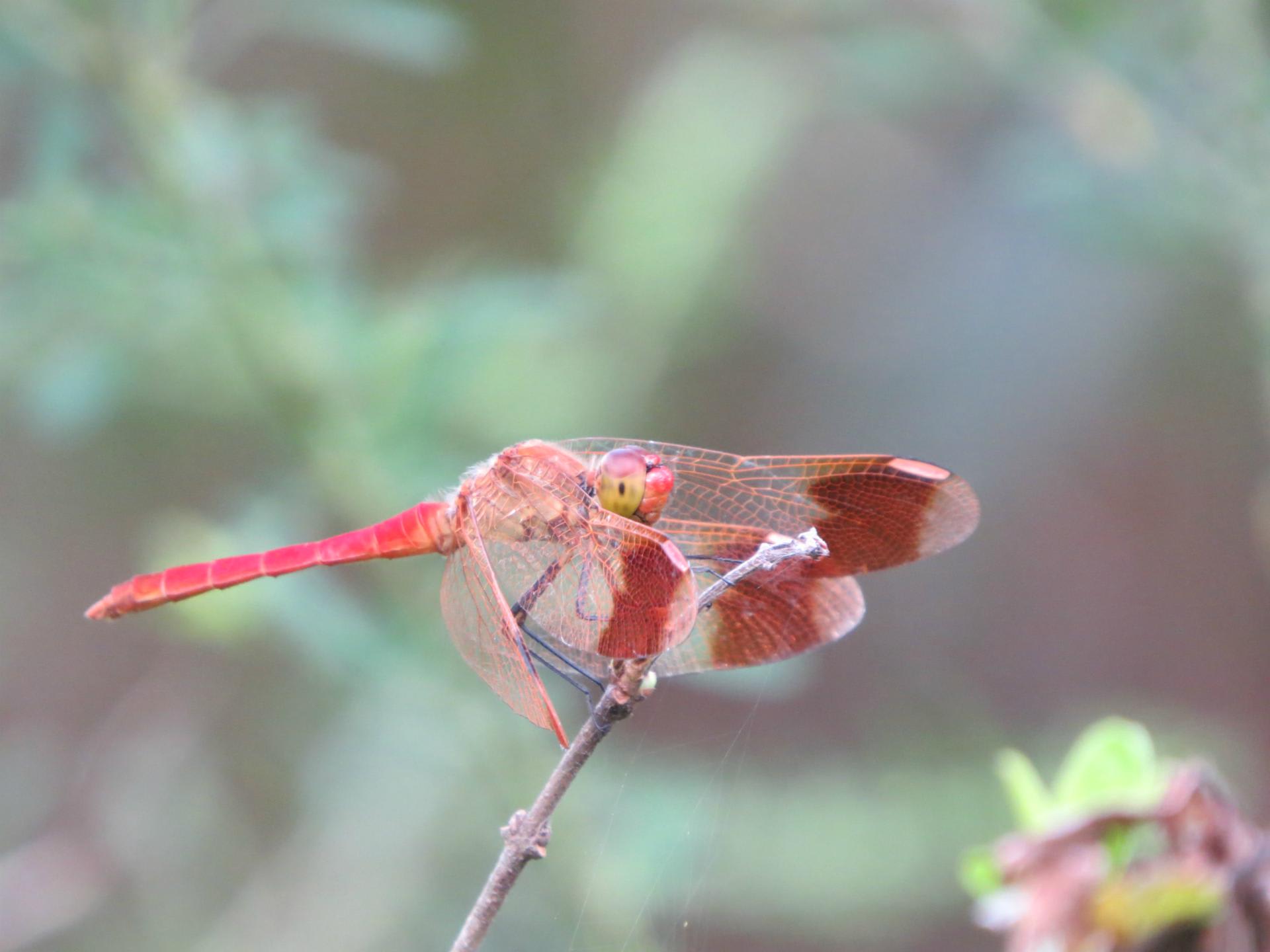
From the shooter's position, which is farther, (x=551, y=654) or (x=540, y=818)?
(x=551, y=654)

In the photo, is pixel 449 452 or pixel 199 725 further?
pixel 199 725

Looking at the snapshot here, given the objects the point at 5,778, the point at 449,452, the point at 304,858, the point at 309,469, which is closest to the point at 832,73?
the point at 449,452

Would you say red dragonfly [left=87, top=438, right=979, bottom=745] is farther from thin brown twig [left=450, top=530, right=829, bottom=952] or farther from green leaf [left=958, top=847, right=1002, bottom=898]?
green leaf [left=958, top=847, right=1002, bottom=898]

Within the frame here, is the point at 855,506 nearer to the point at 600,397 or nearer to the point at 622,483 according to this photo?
the point at 622,483

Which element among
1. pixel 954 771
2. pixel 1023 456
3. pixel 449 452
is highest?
pixel 1023 456

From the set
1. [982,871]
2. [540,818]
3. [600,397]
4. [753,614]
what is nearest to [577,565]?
[753,614]

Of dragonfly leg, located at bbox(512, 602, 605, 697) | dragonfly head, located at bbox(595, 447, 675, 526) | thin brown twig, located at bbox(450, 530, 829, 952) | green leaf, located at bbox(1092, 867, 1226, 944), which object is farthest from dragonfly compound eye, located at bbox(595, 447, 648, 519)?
green leaf, located at bbox(1092, 867, 1226, 944)

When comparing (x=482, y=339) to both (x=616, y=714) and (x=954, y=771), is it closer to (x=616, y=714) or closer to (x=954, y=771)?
(x=616, y=714)
